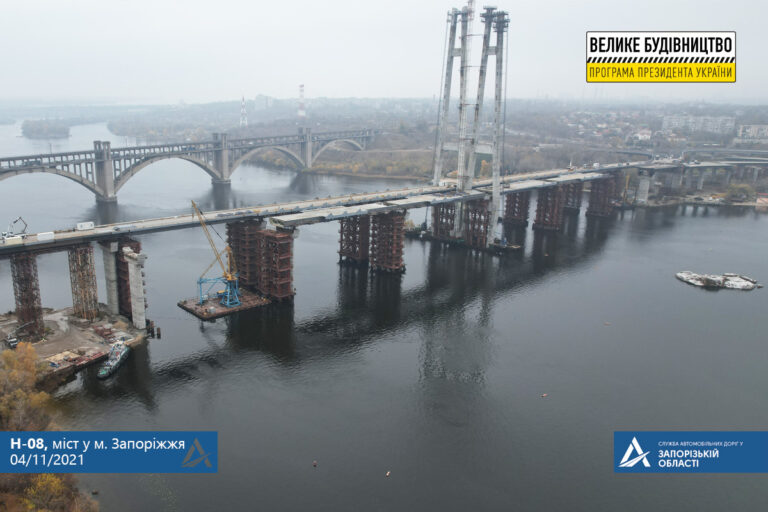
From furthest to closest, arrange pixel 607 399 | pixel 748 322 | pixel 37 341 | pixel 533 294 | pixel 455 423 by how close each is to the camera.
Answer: pixel 533 294, pixel 748 322, pixel 37 341, pixel 607 399, pixel 455 423

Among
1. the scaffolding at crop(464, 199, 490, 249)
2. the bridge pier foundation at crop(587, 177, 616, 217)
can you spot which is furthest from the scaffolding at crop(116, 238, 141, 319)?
the bridge pier foundation at crop(587, 177, 616, 217)

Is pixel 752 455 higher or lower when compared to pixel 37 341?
lower

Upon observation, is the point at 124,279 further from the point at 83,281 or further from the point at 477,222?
the point at 477,222

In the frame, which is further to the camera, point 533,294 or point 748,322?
point 533,294

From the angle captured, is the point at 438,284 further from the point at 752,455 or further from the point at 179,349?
the point at 752,455

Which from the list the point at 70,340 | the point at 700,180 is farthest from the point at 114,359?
the point at 700,180

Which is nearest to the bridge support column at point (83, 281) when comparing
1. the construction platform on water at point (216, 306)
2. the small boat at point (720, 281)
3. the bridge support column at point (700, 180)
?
the construction platform on water at point (216, 306)

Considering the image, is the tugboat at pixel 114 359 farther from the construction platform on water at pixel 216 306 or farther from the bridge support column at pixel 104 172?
the bridge support column at pixel 104 172

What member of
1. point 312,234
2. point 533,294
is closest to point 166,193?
point 312,234
